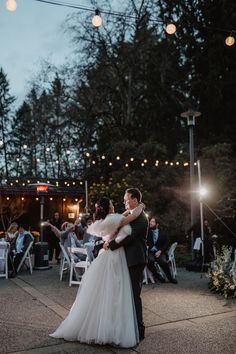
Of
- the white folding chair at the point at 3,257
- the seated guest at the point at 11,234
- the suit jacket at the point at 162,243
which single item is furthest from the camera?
the seated guest at the point at 11,234

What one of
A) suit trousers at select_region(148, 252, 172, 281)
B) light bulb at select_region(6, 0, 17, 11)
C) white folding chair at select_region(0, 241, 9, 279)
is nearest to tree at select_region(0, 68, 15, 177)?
white folding chair at select_region(0, 241, 9, 279)

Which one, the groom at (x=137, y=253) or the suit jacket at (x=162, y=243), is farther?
the suit jacket at (x=162, y=243)

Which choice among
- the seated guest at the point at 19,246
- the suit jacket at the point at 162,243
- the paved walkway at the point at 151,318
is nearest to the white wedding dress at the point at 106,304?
the paved walkway at the point at 151,318

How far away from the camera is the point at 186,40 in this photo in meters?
20.7

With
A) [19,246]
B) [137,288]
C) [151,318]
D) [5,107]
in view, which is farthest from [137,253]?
[5,107]

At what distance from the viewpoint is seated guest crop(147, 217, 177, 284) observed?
314 inches

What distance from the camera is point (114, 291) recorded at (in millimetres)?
4004

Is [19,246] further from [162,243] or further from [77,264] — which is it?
[162,243]

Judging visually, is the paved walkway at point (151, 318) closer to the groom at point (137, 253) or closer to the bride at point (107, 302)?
the bride at point (107, 302)

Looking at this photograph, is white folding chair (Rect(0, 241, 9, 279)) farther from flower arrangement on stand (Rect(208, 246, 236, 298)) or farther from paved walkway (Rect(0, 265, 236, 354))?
flower arrangement on stand (Rect(208, 246, 236, 298))

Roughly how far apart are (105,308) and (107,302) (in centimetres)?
7

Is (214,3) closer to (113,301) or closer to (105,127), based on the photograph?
(105,127)

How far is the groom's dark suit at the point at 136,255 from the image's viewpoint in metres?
4.12

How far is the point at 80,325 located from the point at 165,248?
4.51 meters
